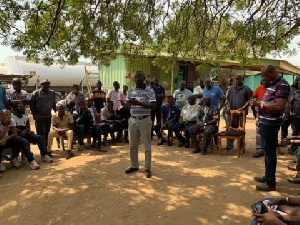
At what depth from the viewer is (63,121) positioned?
7.88 m

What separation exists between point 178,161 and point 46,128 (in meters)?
3.27

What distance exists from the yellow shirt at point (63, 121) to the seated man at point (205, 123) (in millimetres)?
2959

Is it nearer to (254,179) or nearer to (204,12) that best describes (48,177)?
(254,179)

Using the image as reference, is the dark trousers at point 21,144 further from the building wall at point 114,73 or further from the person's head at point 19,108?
the building wall at point 114,73

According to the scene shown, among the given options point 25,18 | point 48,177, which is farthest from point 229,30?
point 48,177

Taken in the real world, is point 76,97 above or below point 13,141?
above

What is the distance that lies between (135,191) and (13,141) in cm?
308

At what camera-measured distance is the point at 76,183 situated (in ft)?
17.8

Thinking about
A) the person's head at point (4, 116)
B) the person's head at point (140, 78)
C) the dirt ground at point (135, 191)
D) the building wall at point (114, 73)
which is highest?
the building wall at point (114, 73)

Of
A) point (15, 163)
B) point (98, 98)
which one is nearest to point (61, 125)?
point (15, 163)

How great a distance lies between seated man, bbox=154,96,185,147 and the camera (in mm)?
8492

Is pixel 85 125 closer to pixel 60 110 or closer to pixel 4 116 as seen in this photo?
pixel 60 110

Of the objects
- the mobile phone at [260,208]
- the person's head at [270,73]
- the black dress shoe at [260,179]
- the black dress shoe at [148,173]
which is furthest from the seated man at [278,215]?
the black dress shoe at [148,173]

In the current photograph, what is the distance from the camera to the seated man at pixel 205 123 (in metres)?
7.58
